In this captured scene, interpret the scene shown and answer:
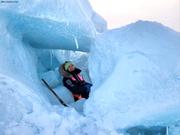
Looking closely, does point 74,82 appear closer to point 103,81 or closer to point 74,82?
point 74,82

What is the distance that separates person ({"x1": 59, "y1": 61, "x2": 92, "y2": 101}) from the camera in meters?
4.73

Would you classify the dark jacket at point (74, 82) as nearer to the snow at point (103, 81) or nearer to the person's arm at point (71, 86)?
the person's arm at point (71, 86)

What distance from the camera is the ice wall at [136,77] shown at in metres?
2.38

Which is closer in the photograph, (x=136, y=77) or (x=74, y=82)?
(x=136, y=77)

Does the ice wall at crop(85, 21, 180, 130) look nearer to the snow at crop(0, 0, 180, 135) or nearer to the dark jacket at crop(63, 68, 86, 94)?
the snow at crop(0, 0, 180, 135)

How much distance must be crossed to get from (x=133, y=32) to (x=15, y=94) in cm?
121

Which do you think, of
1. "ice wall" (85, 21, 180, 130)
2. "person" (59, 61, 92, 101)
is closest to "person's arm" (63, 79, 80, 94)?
"person" (59, 61, 92, 101)

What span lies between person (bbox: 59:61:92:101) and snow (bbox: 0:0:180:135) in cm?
126

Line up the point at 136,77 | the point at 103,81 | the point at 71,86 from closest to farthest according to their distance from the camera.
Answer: the point at 136,77, the point at 103,81, the point at 71,86

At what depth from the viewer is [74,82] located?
486 cm

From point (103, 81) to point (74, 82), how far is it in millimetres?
2092

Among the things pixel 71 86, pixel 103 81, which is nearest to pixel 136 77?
pixel 103 81

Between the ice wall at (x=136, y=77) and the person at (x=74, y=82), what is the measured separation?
5.48 feet

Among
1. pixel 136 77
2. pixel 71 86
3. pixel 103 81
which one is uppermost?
pixel 136 77
